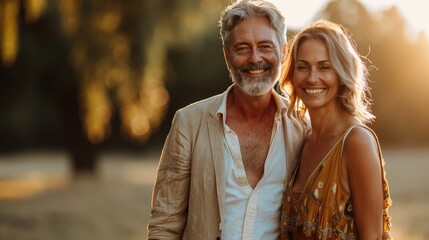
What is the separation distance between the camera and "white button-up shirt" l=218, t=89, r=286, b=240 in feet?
10.0

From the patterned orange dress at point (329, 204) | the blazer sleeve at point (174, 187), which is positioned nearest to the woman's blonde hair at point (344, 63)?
the patterned orange dress at point (329, 204)

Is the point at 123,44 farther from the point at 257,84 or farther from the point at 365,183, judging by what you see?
the point at 365,183

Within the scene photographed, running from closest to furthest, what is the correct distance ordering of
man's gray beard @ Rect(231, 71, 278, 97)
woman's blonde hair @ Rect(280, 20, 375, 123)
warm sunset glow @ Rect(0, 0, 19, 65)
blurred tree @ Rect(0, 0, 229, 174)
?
woman's blonde hair @ Rect(280, 20, 375, 123)
man's gray beard @ Rect(231, 71, 278, 97)
warm sunset glow @ Rect(0, 0, 19, 65)
blurred tree @ Rect(0, 0, 229, 174)

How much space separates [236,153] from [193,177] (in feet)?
0.72

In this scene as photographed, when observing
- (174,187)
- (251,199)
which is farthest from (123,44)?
(251,199)

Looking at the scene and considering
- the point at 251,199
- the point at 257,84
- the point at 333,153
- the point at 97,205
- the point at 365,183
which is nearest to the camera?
the point at 365,183

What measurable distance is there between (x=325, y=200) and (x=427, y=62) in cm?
2276

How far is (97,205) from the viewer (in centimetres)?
1149

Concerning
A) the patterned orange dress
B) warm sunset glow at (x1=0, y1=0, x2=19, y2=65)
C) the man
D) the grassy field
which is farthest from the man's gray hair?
the grassy field

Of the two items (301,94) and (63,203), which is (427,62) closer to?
(63,203)

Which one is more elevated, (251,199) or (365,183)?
(365,183)

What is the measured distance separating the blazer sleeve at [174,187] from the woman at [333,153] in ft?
1.49

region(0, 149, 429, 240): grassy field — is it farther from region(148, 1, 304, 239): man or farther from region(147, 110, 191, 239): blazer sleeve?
region(147, 110, 191, 239): blazer sleeve

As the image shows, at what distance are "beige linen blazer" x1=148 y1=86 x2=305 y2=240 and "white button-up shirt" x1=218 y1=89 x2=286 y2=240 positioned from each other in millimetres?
45
